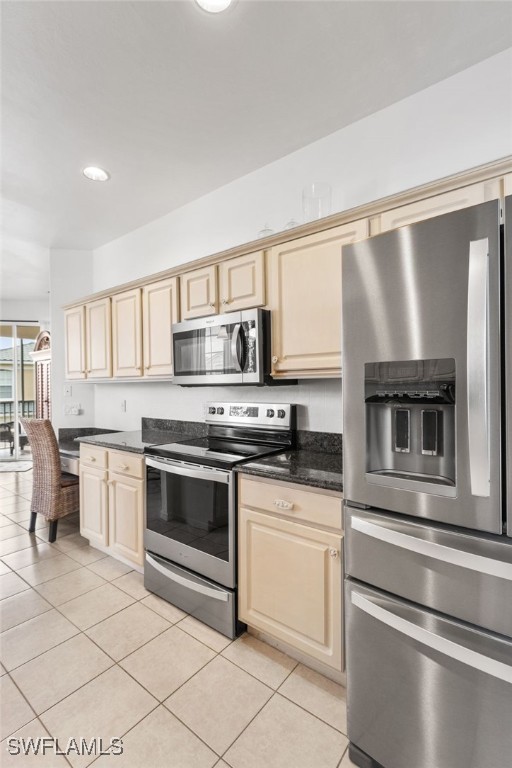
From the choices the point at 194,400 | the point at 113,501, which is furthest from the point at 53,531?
the point at 194,400

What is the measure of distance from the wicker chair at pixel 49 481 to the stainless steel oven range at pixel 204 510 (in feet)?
3.95

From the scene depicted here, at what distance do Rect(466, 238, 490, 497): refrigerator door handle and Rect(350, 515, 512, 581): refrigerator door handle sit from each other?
18 cm

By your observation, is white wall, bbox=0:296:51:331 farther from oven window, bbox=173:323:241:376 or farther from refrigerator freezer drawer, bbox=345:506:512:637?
refrigerator freezer drawer, bbox=345:506:512:637

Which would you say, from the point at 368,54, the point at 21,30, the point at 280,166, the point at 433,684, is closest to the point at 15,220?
the point at 21,30

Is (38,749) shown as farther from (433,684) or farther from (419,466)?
(419,466)

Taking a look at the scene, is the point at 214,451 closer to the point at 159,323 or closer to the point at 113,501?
the point at 113,501

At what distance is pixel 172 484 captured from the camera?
2199 millimetres

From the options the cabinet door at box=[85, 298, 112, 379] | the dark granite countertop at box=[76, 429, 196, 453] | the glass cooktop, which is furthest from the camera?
the cabinet door at box=[85, 298, 112, 379]

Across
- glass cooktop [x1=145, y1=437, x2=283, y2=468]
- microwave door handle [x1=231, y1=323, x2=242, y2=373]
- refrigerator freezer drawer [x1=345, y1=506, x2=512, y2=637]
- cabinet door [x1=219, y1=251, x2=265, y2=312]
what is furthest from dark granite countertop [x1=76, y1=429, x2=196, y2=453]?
refrigerator freezer drawer [x1=345, y1=506, x2=512, y2=637]

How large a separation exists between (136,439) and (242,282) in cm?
150

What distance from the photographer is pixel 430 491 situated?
3.65 ft

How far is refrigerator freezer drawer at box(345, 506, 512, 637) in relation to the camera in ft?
3.24

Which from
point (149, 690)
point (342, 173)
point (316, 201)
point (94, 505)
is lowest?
point (149, 690)

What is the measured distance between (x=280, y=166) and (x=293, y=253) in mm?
859
